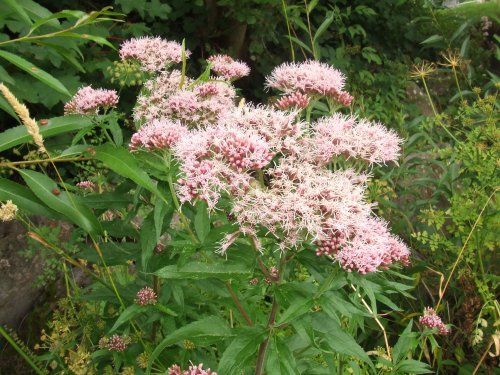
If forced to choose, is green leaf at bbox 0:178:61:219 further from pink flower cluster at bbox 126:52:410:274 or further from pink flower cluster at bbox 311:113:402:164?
pink flower cluster at bbox 311:113:402:164

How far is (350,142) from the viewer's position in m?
1.78

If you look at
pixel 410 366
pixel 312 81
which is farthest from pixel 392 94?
pixel 410 366

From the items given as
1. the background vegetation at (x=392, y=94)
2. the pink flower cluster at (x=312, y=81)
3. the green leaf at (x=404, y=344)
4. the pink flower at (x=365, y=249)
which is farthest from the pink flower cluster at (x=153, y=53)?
the green leaf at (x=404, y=344)

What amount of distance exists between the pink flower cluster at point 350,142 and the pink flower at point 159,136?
1.28 feet

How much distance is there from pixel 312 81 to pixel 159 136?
2.28 feet

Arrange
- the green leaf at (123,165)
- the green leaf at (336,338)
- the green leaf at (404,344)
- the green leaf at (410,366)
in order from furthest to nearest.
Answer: the green leaf at (404,344) < the green leaf at (410,366) < the green leaf at (336,338) < the green leaf at (123,165)

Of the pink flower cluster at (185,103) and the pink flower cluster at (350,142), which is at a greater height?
the pink flower cluster at (185,103)

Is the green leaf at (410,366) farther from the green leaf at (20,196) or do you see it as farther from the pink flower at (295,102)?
the green leaf at (20,196)

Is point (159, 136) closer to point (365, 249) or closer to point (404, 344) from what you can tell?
point (365, 249)

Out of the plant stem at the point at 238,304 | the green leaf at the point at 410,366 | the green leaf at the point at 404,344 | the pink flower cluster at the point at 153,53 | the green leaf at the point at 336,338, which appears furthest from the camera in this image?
the pink flower cluster at the point at 153,53

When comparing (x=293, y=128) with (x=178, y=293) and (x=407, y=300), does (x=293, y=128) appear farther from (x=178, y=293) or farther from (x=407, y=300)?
(x=407, y=300)

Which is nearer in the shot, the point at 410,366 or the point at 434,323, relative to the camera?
the point at 410,366

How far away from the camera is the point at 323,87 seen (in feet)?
7.05

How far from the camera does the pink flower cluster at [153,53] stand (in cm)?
228
